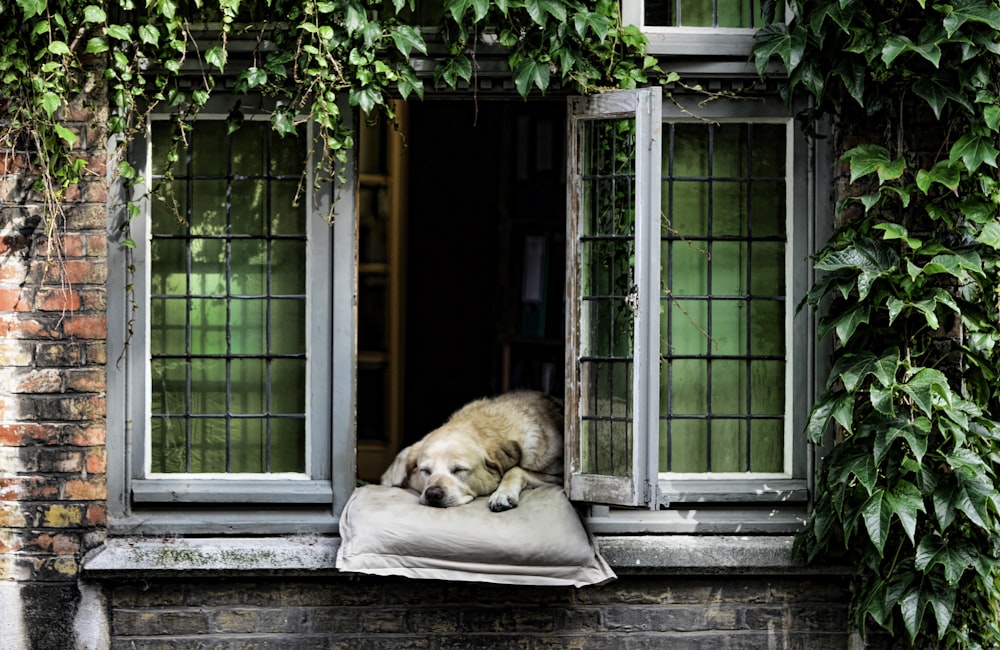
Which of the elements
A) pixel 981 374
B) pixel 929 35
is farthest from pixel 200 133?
pixel 981 374

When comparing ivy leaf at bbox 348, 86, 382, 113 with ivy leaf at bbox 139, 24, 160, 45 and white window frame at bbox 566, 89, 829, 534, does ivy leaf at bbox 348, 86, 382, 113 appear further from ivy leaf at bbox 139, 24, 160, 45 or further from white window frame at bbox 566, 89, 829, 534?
white window frame at bbox 566, 89, 829, 534

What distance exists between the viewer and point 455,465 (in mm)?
4988

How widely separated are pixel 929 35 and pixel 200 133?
3.04 metres

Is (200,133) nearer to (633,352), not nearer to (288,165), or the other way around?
(288,165)

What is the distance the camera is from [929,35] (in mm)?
4516

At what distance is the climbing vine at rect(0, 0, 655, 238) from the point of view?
4.54m

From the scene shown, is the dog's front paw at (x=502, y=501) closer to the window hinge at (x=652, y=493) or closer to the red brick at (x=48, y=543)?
the window hinge at (x=652, y=493)

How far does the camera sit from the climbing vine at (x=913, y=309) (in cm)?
447

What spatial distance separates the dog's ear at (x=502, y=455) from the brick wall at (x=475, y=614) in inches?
21.7

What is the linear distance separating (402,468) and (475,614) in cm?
74

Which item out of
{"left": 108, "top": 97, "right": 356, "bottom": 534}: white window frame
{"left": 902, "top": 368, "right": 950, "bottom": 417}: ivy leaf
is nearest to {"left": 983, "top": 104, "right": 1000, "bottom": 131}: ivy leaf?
{"left": 902, "top": 368, "right": 950, "bottom": 417}: ivy leaf

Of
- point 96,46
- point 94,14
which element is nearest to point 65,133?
point 96,46

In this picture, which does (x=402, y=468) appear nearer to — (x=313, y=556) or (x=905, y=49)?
(x=313, y=556)

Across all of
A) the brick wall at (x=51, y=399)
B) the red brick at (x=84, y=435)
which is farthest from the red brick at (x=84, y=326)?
the red brick at (x=84, y=435)
